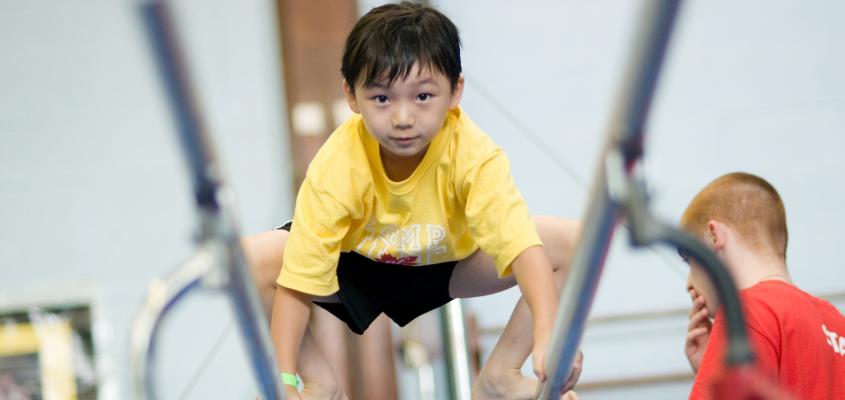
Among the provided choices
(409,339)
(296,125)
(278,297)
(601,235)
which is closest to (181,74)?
(601,235)

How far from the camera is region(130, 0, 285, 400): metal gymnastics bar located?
0.47 metres

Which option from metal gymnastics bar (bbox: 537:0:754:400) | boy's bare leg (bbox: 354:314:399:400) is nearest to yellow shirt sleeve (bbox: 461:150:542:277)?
metal gymnastics bar (bbox: 537:0:754:400)

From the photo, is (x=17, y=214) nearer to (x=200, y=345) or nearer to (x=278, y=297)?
(x=200, y=345)

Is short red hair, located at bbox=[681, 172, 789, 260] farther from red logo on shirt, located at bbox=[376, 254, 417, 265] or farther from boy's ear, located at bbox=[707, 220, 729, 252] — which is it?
red logo on shirt, located at bbox=[376, 254, 417, 265]

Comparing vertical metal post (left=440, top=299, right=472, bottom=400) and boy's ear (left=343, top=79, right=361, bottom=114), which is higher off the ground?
boy's ear (left=343, top=79, right=361, bottom=114)

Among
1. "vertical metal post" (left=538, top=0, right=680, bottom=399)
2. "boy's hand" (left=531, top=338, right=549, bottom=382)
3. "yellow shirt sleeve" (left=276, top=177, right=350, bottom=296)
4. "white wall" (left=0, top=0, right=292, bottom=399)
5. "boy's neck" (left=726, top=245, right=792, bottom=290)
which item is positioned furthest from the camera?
"white wall" (left=0, top=0, right=292, bottom=399)

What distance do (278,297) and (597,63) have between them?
4.73 ft

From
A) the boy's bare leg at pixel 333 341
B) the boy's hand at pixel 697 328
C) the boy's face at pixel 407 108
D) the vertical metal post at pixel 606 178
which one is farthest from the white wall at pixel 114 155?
the vertical metal post at pixel 606 178

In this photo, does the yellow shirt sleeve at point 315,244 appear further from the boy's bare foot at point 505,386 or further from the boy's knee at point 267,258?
the boy's bare foot at point 505,386

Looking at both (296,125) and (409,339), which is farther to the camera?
(296,125)

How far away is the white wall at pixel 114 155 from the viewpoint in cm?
233

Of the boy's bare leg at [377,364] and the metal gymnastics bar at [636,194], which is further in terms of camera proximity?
the boy's bare leg at [377,364]

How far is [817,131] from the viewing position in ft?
7.30

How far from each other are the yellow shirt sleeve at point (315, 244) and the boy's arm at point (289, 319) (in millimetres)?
18
